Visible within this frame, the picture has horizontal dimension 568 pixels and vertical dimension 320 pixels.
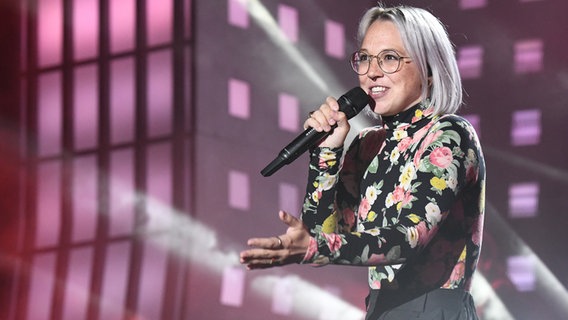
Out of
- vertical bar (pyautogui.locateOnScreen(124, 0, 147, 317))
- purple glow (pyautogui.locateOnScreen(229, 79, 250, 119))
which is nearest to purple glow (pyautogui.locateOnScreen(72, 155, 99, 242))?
vertical bar (pyautogui.locateOnScreen(124, 0, 147, 317))

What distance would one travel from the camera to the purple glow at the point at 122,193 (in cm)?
433

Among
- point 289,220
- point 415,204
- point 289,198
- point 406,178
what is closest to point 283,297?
point 289,198

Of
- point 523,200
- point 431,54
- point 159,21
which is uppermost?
point 159,21

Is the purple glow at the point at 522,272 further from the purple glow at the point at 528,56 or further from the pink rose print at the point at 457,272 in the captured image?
the pink rose print at the point at 457,272

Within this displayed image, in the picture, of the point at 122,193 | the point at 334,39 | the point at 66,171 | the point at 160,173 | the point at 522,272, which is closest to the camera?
the point at 522,272

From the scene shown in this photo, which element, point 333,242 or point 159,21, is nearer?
point 333,242

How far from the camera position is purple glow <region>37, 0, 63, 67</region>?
4.68m

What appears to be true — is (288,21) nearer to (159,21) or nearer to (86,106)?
(159,21)

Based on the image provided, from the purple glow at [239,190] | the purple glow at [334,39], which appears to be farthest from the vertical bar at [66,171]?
the purple glow at [334,39]

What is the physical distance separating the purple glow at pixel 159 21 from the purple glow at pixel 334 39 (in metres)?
0.82

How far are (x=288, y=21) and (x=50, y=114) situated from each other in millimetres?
1289

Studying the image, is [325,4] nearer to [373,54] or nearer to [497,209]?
[497,209]

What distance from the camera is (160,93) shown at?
14.2 ft

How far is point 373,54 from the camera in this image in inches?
65.4
